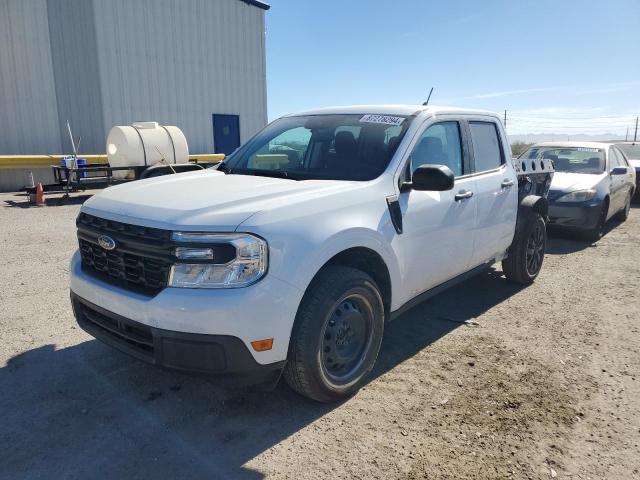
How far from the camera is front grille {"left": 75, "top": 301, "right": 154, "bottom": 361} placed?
2666mm

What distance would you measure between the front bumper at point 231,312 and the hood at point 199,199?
35cm

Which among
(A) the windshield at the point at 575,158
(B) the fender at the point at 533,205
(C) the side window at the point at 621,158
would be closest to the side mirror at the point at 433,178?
(B) the fender at the point at 533,205

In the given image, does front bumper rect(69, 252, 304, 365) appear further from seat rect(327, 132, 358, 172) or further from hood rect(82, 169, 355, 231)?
seat rect(327, 132, 358, 172)

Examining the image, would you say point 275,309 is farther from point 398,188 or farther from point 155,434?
point 398,188

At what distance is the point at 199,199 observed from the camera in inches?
112

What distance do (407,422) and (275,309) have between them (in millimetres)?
1138

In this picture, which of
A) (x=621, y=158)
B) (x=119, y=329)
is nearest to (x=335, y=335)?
(x=119, y=329)

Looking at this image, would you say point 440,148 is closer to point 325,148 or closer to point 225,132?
point 325,148

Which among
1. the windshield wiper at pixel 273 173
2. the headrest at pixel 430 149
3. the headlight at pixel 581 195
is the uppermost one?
the headrest at pixel 430 149

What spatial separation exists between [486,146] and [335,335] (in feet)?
8.92

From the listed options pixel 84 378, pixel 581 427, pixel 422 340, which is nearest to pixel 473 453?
pixel 581 427

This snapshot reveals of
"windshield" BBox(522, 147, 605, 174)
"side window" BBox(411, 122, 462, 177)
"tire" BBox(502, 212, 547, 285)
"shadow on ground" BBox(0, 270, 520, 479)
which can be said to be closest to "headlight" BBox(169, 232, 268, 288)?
"shadow on ground" BBox(0, 270, 520, 479)

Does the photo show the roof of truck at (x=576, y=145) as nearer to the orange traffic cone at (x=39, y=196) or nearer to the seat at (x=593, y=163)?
the seat at (x=593, y=163)

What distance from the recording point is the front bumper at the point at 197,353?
2.49m
